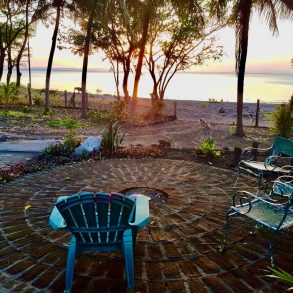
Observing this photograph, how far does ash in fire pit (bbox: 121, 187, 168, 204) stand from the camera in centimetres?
530

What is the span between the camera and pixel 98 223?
305cm

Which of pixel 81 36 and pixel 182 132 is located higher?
pixel 81 36

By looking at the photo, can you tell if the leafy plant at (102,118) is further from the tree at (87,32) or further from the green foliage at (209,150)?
the green foliage at (209,150)

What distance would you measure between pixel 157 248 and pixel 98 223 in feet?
3.48

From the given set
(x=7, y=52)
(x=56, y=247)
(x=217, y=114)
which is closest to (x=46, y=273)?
(x=56, y=247)

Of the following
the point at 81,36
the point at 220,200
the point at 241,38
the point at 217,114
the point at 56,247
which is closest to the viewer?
the point at 56,247

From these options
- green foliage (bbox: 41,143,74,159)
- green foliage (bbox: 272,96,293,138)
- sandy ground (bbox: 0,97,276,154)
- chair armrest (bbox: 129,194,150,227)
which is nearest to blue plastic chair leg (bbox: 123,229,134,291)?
chair armrest (bbox: 129,194,150,227)

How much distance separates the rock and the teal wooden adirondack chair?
4.95 metres

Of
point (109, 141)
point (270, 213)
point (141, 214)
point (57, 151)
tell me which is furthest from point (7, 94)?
point (270, 213)

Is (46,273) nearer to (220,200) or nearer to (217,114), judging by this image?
(220,200)

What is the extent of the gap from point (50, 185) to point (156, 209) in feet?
6.79

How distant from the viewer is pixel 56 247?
387cm

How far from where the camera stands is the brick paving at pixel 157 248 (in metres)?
3.26

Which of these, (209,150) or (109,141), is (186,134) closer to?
(209,150)
